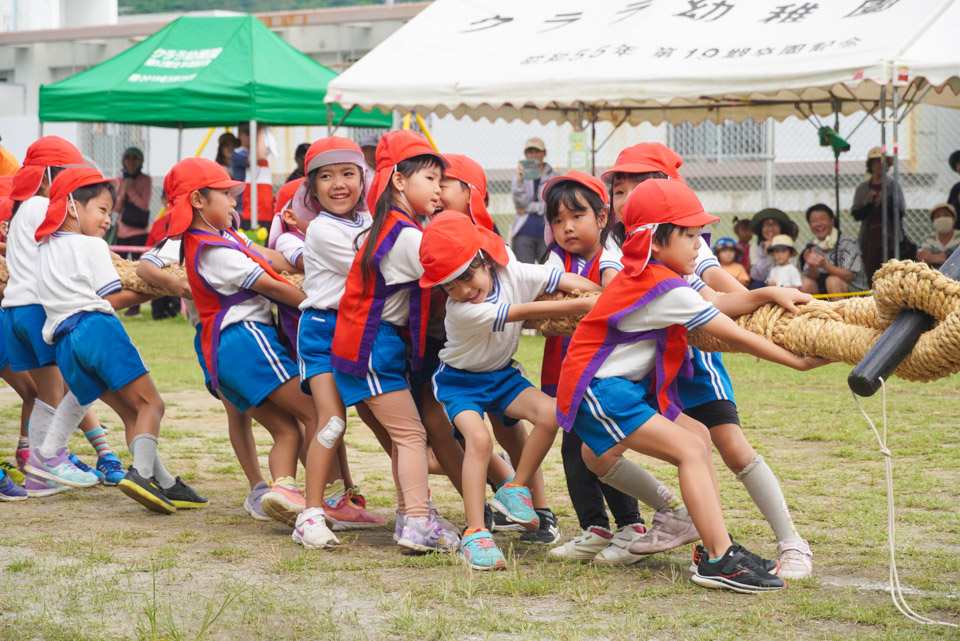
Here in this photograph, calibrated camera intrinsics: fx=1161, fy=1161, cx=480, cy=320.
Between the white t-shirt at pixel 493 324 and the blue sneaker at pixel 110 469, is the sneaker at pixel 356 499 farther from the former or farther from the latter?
the blue sneaker at pixel 110 469

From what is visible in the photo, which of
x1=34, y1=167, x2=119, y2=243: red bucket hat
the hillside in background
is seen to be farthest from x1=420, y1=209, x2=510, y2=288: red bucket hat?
the hillside in background

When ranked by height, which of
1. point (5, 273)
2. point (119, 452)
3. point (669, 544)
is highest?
point (5, 273)

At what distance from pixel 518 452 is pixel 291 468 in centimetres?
96

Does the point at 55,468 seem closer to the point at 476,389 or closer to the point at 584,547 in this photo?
the point at 476,389

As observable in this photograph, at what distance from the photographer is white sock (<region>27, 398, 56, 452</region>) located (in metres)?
5.73

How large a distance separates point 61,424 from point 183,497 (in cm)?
80

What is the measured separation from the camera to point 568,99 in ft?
32.7

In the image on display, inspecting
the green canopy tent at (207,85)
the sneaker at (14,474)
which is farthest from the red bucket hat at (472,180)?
the green canopy tent at (207,85)

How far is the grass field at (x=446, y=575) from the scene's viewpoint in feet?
10.7

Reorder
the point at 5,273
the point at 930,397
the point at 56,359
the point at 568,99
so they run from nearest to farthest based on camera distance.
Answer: the point at 56,359 → the point at 5,273 → the point at 930,397 → the point at 568,99

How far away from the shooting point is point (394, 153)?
4352 mm

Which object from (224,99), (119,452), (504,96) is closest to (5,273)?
(119,452)

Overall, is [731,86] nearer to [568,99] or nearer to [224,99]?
[568,99]

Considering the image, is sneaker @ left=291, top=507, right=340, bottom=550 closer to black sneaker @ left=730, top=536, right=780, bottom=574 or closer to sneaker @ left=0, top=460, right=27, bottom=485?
black sneaker @ left=730, top=536, right=780, bottom=574
